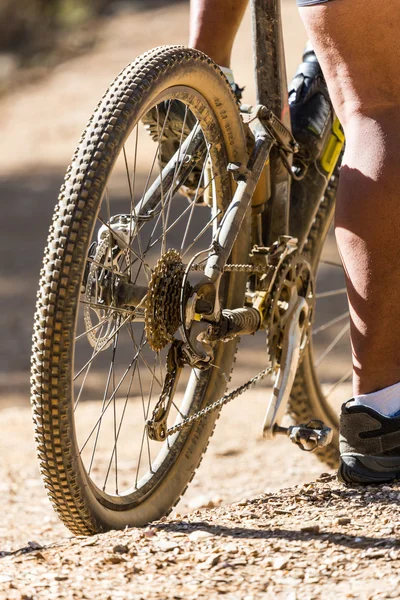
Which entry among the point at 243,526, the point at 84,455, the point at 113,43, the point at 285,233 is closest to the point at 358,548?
the point at 243,526

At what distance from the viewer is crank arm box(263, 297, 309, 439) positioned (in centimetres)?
259

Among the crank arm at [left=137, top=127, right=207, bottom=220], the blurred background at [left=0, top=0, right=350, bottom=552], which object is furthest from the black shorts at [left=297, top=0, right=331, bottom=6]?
the blurred background at [left=0, top=0, right=350, bottom=552]

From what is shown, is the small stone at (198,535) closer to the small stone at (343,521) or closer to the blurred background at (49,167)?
the small stone at (343,521)

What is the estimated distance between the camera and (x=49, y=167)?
32.7 feet

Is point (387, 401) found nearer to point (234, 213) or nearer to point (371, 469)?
point (371, 469)

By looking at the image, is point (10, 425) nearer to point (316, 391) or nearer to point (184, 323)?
point (316, 391)

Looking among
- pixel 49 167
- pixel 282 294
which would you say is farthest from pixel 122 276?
pixel 49 167

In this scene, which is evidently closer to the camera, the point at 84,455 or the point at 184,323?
the point at 184,323

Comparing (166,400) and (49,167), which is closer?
(166,400)

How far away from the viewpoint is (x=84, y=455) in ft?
12.8

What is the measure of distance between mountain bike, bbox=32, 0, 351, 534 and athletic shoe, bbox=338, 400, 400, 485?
114mm

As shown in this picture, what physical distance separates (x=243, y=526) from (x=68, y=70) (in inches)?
453

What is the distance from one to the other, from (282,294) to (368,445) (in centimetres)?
49

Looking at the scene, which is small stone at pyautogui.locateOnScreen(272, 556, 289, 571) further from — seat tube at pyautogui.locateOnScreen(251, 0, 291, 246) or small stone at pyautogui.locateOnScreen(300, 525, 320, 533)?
seat tube at pyautogui.locateOnScreen(251, 0, 291, 246)
